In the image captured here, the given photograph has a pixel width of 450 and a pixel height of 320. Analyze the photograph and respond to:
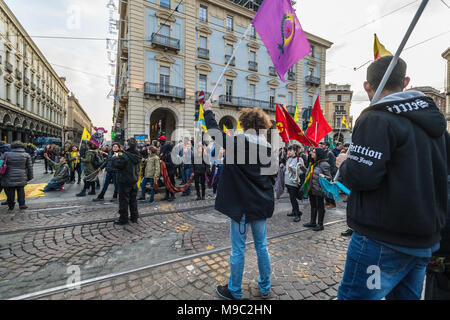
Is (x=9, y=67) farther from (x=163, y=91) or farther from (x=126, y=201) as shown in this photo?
(x=126, y=201)

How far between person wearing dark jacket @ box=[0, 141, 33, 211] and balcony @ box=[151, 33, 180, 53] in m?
15.8

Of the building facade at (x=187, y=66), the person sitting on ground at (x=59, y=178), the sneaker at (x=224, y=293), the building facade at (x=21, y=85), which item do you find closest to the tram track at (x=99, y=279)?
the sneaker at (x=224, y=293)

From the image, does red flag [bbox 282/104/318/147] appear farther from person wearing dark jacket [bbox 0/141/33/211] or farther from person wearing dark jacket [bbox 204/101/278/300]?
person wearing dark jacket [bbox 0/141/33/211]

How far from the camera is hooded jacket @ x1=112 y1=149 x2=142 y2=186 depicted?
4871 mm

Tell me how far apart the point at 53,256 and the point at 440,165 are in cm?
464

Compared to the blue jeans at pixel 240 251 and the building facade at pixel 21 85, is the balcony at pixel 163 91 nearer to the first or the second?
the building facade at pixel 21 85

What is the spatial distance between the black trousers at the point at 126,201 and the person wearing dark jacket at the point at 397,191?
4.52 metres

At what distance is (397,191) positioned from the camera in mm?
1240

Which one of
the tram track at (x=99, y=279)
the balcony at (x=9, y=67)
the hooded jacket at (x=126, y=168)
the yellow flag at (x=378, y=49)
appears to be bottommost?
the tram track at (x=99, y=279)

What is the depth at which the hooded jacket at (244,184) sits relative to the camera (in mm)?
2322

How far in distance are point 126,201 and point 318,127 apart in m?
4.99

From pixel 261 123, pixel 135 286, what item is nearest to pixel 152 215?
pixel 135 286
